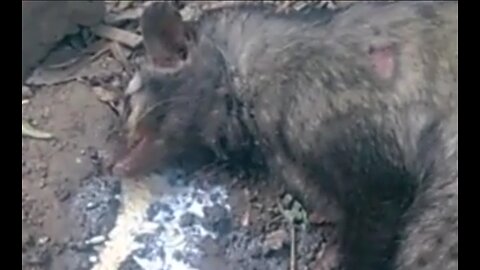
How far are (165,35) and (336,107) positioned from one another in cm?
58

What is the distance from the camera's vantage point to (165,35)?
3824 millimetres

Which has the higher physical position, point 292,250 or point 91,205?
point 91,205

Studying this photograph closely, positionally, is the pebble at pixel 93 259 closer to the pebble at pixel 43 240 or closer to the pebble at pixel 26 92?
the pebble at pixel 43 240

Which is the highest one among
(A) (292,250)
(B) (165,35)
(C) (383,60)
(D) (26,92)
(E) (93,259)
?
(B) (165,35)

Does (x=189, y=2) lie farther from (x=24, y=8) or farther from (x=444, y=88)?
(x=444, y=88)

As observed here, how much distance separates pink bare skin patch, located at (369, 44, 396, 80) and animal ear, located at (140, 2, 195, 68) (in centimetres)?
58

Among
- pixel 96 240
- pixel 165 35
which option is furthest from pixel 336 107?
pixel 96 240

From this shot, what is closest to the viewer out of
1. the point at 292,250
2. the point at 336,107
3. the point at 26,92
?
the point at 336,107

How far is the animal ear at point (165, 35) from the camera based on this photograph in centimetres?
379

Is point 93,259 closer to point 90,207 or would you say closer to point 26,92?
point 90,207

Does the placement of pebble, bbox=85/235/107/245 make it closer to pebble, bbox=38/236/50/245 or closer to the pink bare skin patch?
pebble, bbox=38/236/50/245

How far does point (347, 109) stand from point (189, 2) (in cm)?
127

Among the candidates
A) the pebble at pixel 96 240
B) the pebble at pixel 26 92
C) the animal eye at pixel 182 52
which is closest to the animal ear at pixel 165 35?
the animal eye at pixel 182 52

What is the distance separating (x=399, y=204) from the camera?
357cm
